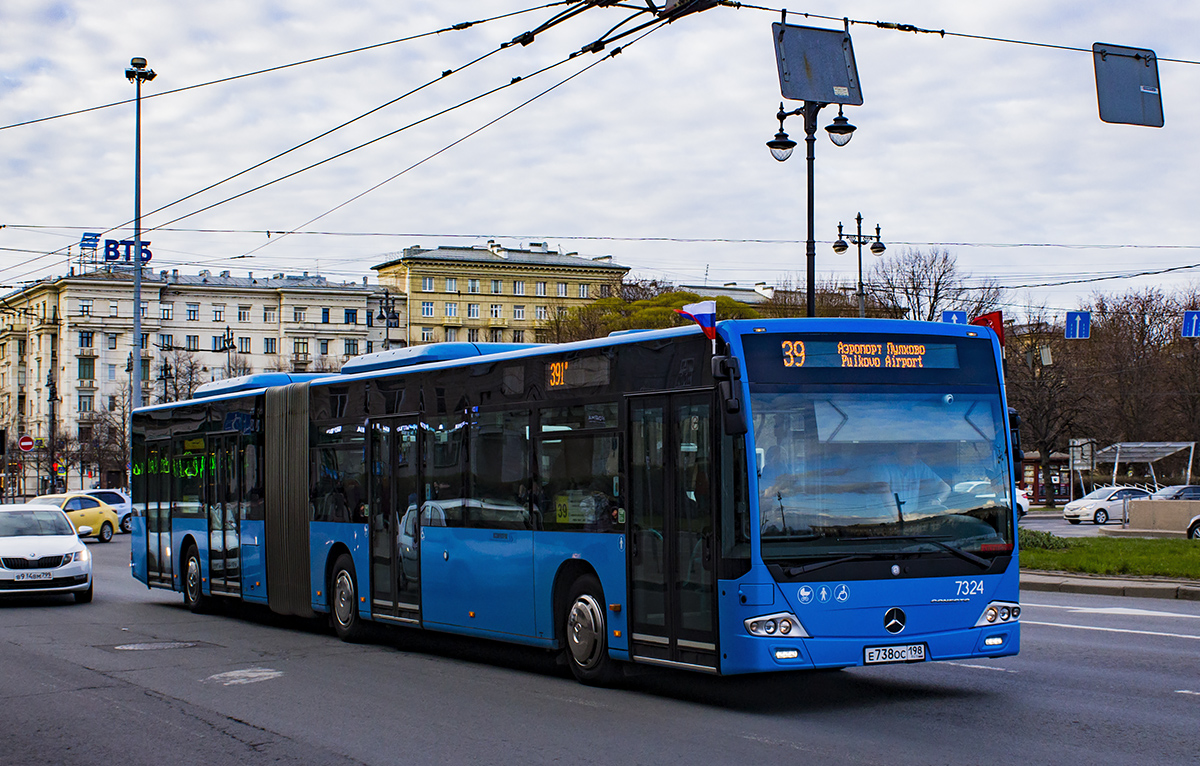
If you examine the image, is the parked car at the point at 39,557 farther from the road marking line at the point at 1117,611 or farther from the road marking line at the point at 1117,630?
the road marking line at the point at 1117,611

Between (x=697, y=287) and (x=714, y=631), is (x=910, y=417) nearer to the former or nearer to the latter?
(x=714, y=631)

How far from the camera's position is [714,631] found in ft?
30.6

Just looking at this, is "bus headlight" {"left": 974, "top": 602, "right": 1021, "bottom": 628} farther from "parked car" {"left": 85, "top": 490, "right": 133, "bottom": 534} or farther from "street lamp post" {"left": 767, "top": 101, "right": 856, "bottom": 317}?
"parked car" {"left": 85, "top": 490, "right": 133, "bottom": 534}

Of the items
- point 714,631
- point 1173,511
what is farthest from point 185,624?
point 1173,511

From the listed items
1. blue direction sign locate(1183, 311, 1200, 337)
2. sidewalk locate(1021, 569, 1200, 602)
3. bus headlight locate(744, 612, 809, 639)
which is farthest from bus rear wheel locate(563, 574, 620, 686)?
blue direction sign locate(1183, 311, 1200, 337)

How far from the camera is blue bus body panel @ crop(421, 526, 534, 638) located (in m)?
11.8

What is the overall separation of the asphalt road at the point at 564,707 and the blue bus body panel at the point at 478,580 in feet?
1.52

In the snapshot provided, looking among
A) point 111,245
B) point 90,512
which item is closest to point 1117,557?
point 90,512

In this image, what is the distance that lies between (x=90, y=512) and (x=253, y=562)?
1053 inches

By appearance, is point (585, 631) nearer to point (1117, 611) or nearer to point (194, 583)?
point (1117, 611)

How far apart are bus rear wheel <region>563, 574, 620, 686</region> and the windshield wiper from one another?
242 cm

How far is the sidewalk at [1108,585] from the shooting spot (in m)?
17.7

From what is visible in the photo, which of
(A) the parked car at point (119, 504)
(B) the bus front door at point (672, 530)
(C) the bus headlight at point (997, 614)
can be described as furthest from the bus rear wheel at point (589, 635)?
(A) the parked car at point (119, 504)

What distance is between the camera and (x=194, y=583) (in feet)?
63.5
